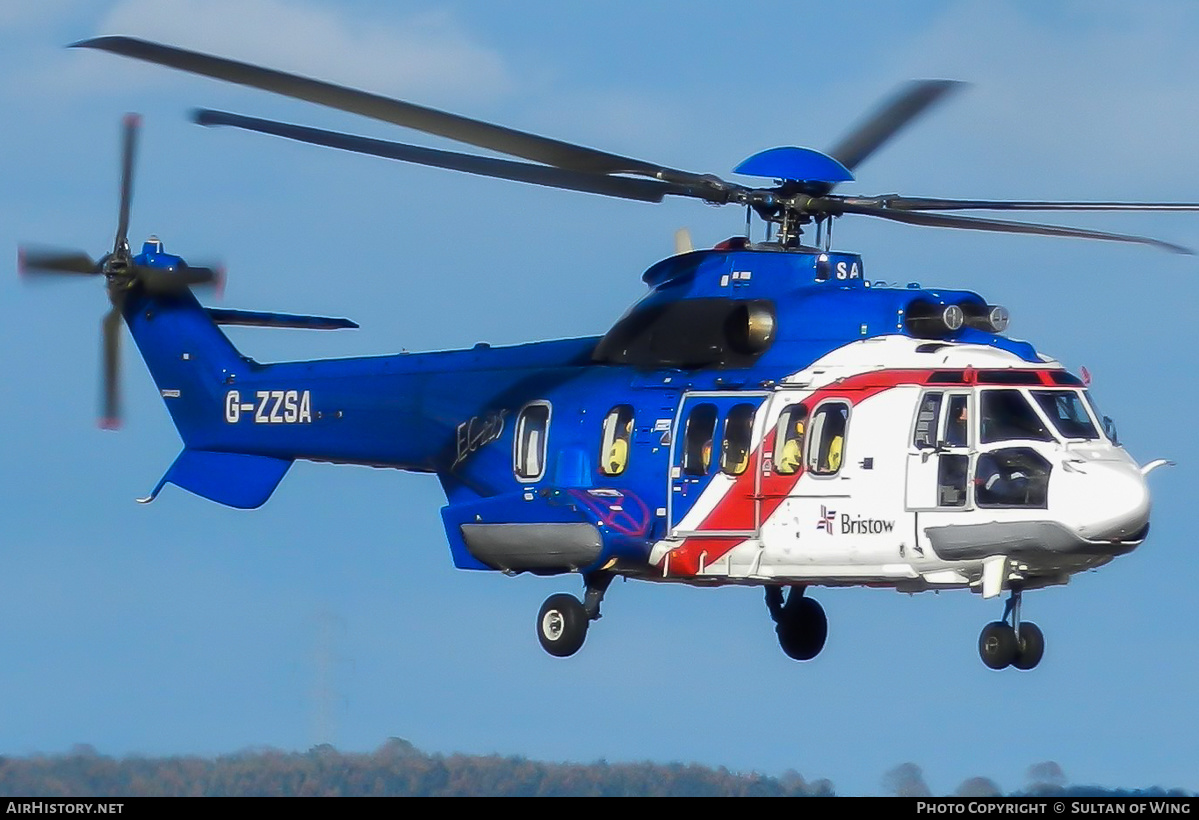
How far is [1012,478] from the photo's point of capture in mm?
17266

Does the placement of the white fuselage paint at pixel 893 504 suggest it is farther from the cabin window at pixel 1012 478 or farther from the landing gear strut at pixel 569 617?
the landing gear strut at pixel 569 617

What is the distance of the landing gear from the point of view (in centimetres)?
2067

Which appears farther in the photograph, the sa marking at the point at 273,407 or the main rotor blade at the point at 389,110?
the sa marking at the point at 273,407

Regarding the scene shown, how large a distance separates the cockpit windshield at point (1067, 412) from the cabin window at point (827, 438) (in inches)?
63.9

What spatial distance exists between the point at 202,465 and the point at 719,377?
648 cm

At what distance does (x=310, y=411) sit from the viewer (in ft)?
72.7

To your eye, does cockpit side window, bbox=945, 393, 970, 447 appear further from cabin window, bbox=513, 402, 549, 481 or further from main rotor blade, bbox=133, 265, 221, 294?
main rotor blade, bbox=133, 265, 221, 294

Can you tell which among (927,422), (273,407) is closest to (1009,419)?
(927,422)

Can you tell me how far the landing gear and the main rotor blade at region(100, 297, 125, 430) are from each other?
22.5ft

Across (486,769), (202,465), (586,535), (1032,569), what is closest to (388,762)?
(486,769)

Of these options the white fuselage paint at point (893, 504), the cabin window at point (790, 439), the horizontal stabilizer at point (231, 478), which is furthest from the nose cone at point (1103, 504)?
the horizontal stabilizer at point (231, 478)

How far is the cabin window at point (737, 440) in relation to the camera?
1870cm

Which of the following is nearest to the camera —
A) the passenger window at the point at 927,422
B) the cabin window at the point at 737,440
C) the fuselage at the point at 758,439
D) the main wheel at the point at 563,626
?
the fuselage at the point at 758,439

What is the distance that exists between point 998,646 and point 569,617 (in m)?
4.11
